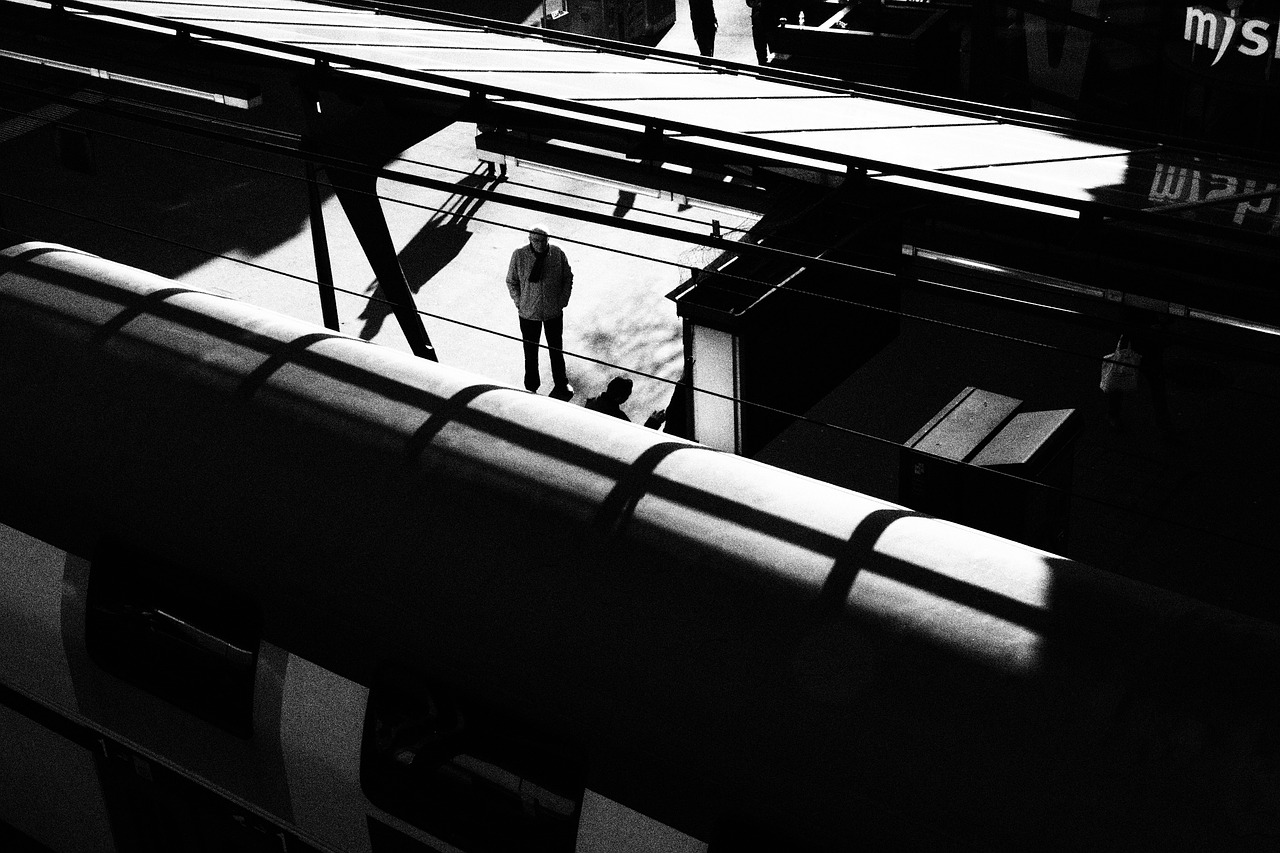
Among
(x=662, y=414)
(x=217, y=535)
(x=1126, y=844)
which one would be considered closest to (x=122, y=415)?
(x=217, y=535)

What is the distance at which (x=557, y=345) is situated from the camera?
488 inches

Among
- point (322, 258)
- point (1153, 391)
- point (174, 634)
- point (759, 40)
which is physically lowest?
point (1153, 391)

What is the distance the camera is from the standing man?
11742 millimetres

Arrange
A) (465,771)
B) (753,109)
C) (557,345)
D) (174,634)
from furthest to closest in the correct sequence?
1. (557,345)
2. (753,109)
3. (174,634)
4. (465,771)

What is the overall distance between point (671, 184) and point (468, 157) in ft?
26.1

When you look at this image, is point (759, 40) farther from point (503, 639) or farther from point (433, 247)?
point (503, 639)

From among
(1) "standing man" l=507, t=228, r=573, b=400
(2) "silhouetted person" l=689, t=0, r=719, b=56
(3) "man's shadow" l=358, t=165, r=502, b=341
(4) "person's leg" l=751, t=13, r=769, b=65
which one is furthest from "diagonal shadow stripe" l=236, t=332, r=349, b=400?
(4) "person's leg" l=751, t=13, r=769, b=65

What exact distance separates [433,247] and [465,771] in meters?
11.0

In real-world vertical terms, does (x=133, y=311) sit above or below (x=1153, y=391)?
above

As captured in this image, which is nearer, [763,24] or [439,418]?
[439,418]

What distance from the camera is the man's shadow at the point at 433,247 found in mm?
14039

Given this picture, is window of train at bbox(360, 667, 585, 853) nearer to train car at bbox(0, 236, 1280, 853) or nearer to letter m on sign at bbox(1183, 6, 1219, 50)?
train car at bbox(0, 236, 1280, 853)

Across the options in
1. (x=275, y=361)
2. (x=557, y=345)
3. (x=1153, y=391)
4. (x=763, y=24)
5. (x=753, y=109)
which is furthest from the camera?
(x=763, y=24)

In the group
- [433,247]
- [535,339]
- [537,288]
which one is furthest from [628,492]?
[433,247]
